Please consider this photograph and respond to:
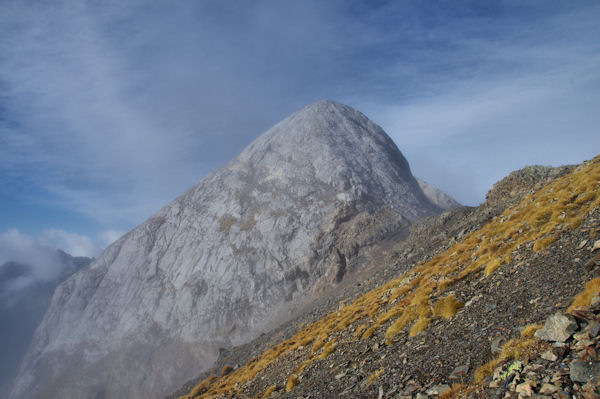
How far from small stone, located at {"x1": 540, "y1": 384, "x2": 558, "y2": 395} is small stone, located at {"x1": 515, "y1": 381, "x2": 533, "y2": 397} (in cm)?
28

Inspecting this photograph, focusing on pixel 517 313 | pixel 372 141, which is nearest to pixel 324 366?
pixel 517 313

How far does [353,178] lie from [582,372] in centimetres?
10683

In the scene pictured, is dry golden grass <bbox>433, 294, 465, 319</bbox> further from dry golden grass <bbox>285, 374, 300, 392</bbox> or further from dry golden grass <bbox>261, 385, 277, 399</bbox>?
dry golden grass <bbox>261, 385, 277, 399</bbox>

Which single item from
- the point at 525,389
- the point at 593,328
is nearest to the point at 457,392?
the point at 525,389

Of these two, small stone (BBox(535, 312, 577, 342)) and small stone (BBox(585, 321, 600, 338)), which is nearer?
small stone (BBox(585, 321, 600, 338))

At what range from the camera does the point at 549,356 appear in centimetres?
865

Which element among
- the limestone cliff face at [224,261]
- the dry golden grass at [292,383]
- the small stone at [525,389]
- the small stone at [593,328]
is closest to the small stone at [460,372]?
the small stone at [525,389]

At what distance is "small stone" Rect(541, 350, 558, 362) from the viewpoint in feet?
27.9

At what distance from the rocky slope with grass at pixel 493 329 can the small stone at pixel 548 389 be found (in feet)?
0.07

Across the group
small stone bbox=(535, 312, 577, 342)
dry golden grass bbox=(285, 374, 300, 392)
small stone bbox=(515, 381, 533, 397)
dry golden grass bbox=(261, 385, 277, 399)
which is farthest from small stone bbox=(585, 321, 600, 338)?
dry golden grass bbox=(261, 385, 277, 399)

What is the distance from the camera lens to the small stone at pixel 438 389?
35.8 feet

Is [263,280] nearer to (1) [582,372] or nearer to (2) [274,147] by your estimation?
(2) [274,147]

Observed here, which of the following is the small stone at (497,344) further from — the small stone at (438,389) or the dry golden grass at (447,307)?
the dry golden grass at (447,307)

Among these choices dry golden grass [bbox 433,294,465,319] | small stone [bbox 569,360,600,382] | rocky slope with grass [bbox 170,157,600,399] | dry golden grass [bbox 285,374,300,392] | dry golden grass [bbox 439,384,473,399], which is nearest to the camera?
small stone [bbox 569,360,600,382]
